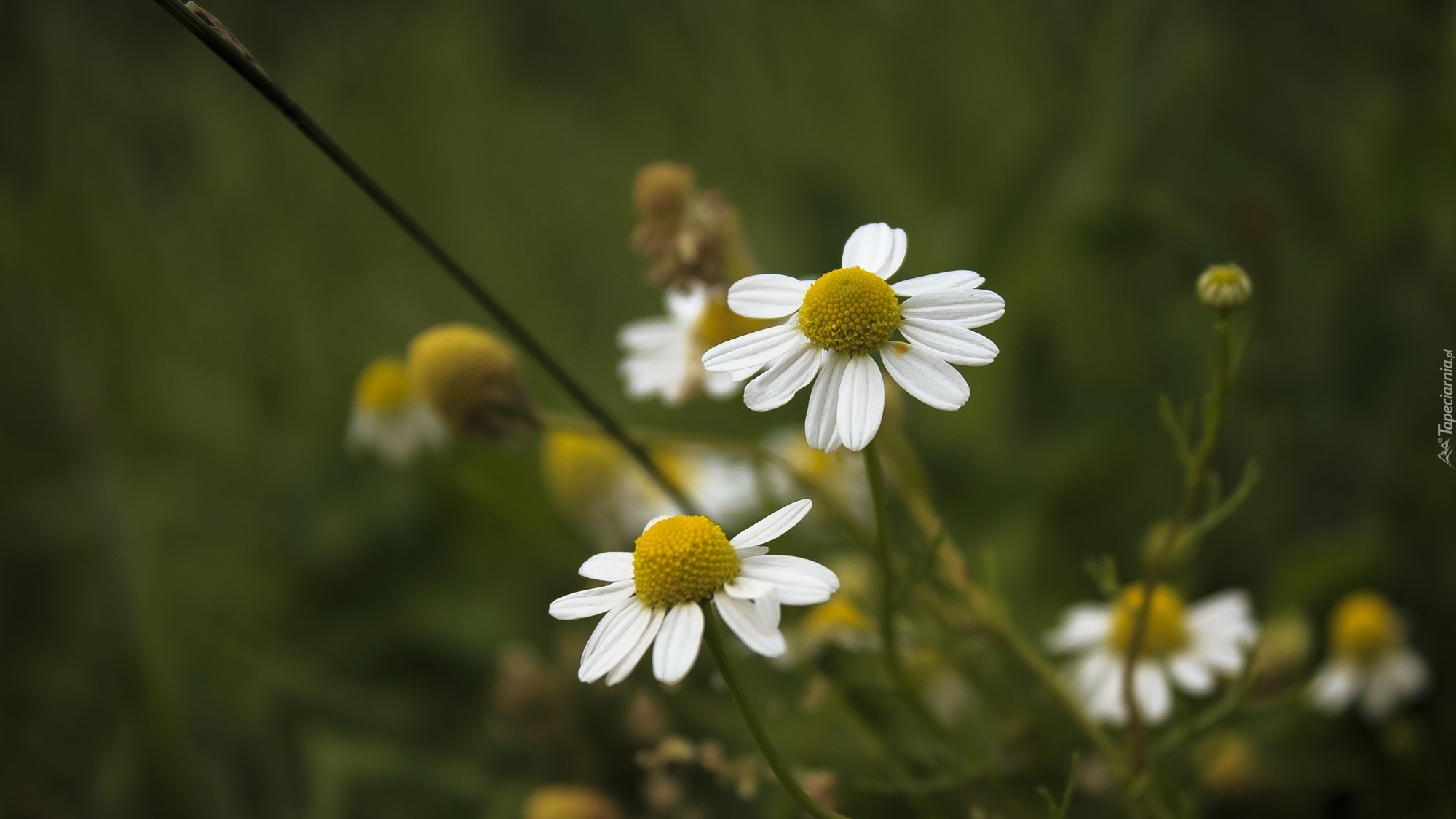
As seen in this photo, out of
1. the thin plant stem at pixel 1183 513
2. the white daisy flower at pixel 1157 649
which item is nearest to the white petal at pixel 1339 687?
the white daisy flower at pixel 1157 649

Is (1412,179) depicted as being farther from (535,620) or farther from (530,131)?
(530,131)

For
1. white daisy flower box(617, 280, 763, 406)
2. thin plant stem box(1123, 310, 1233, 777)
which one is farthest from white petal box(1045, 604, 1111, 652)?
white daisy flower box(617, 280, 763, 406)

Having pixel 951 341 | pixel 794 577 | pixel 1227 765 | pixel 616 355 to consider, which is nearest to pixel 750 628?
pixel 794 577

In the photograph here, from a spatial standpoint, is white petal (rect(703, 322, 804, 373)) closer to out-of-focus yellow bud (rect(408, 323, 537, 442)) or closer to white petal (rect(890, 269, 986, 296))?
white petal (rect(890, 269, 986, 296))

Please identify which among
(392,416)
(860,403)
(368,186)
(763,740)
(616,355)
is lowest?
(763,740)

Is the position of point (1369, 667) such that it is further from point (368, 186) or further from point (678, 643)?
point (368, 186)

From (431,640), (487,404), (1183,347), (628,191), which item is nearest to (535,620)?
(431,640)

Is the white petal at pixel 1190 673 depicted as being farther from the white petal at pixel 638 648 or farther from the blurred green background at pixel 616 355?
the white petal at pixel 638 648
